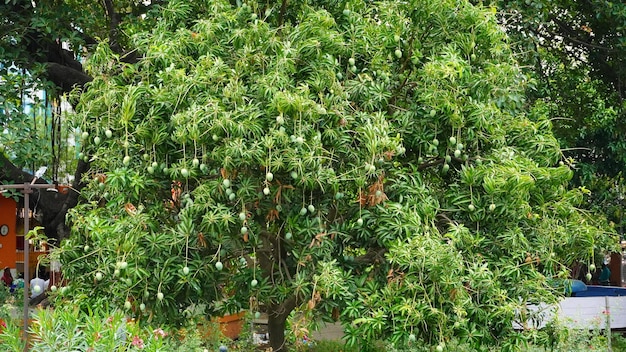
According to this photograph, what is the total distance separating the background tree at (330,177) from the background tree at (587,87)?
382 centimetres

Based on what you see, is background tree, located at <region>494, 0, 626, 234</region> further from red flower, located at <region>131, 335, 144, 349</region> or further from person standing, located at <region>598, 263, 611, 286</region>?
red flower, located at <region>131, 335, 144, 349</region>

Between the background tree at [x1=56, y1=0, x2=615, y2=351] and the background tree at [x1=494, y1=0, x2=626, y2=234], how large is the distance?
3818 millimetres

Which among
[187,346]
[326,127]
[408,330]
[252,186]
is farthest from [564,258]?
[187,346]

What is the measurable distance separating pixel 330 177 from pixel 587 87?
20.7ft

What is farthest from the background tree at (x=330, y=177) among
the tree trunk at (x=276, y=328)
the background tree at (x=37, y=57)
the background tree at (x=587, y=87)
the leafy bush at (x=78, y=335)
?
the background tree at (x=587, y=87)

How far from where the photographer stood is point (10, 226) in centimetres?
923

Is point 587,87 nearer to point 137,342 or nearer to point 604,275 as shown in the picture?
point 604,275

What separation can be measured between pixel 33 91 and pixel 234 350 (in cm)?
342

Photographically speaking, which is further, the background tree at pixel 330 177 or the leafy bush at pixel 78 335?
the background tree at pixel 330 177

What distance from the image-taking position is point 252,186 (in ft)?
12.7

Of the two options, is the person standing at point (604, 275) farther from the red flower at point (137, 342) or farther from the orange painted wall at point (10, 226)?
the red flower at point (137, 342)

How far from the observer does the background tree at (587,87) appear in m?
8.31

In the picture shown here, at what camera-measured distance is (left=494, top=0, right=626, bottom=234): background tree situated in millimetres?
8312

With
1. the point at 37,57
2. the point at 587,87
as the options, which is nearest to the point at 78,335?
the point at 37,57
